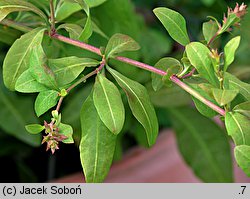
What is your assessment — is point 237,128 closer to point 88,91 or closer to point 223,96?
point 223,96

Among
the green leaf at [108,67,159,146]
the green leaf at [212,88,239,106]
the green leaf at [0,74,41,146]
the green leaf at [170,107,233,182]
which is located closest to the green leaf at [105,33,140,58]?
the green leaf at [108,67,159,146]

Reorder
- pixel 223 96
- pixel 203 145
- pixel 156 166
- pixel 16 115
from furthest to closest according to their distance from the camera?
pixel 156 166, pixel 203 145, pixel 16 115, pixel 223 96

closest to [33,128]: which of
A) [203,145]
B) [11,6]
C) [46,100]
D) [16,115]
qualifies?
[46,100]

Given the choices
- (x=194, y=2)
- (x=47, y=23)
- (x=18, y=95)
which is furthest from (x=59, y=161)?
(x=47, y=23)

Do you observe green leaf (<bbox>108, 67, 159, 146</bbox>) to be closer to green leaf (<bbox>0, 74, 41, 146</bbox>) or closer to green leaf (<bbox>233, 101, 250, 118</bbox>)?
green leaf (<bbox>233, 101, 250, 118</bbox>)
